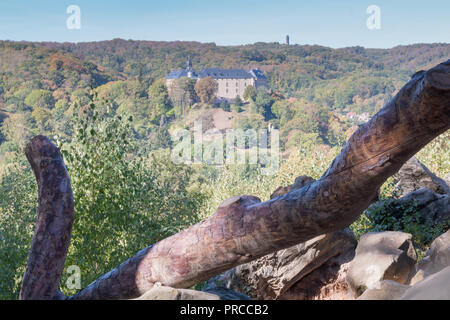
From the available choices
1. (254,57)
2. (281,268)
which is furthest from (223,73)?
(281,268)

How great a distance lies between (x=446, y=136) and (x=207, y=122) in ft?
193

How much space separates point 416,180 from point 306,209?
5.46 m

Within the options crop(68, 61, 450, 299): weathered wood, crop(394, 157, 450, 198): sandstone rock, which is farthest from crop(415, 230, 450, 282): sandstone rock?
crop(394, 157, 450, 198): sandstone rock

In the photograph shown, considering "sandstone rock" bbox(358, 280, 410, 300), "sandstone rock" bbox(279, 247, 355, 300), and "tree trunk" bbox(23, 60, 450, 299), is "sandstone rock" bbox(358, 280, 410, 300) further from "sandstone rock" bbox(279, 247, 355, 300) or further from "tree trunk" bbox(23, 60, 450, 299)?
"sandstone rock" bbox(279, 247, 355, 300)

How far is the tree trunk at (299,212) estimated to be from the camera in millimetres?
1762

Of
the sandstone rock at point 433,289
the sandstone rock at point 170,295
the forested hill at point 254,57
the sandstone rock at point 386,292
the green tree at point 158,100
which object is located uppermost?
the forested hill at point 254,57

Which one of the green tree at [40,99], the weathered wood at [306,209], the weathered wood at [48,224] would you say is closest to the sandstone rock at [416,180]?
the weathered wood at [306,209]

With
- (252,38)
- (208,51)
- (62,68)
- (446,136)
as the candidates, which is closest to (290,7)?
(252,38)

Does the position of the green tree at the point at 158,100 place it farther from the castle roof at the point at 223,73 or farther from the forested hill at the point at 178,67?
the castle roof at the point at 223,73

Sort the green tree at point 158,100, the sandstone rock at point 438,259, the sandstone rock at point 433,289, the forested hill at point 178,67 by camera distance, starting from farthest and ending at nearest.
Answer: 1. the green tree at point 158,100
2. the forested hill at point 178,67
3. the sandstone rock at point 438,259
4. the sandstone rock at point 433,289

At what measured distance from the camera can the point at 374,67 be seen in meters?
81.6

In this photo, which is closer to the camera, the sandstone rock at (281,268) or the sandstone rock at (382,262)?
the sandstone rock at (382,262)

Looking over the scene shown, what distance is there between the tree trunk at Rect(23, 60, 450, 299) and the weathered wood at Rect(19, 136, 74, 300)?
0.01 m

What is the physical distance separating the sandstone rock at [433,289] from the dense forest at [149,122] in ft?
13.1
